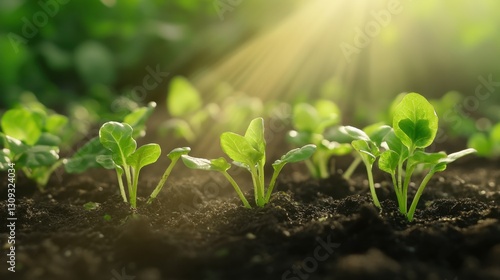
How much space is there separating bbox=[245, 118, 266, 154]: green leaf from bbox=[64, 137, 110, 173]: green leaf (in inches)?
24.4

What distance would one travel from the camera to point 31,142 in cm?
235

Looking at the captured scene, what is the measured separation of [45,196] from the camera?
7.86ft

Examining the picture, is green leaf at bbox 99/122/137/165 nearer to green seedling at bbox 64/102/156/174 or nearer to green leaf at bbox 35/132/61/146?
green seedling at bbox 64/102/156/174

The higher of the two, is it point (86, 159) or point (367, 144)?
point (86, 159)

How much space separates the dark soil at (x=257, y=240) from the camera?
147 cm

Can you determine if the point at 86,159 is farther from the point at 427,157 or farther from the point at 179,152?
the point at 427,157

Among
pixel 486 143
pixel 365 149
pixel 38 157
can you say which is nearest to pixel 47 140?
pixel 38 157

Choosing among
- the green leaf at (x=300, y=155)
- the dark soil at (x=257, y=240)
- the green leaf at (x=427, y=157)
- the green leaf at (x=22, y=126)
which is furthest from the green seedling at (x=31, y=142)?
the green leaf at (x=427, y=157)

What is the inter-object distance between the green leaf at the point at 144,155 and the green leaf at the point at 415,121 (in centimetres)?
85

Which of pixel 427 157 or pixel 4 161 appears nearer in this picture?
pixel 427 157

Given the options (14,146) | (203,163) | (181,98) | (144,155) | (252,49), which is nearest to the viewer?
(203,163)

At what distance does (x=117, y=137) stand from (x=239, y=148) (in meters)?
0.43

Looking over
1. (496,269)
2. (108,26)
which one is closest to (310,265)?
(496,269)

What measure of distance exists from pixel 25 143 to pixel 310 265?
1.40 meters
